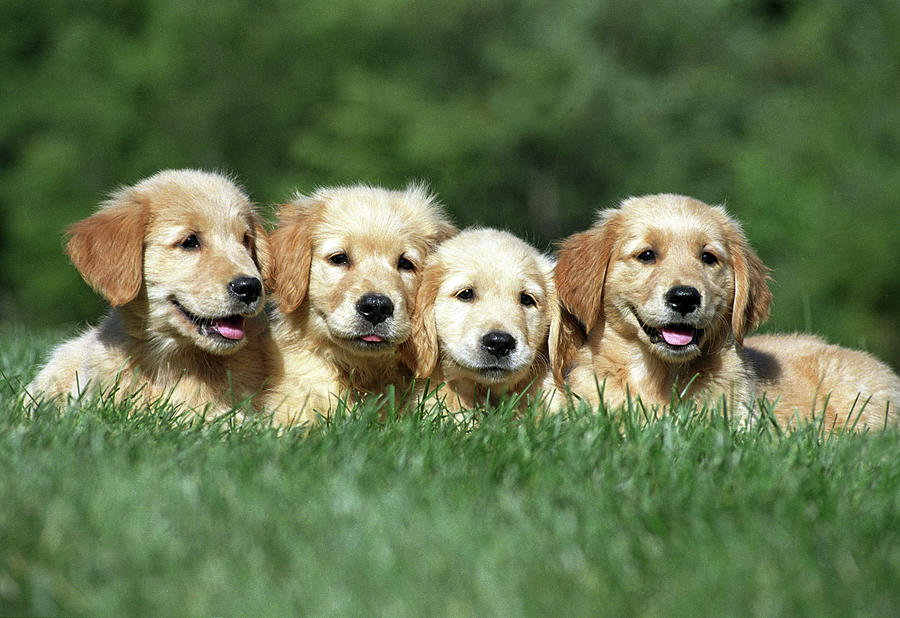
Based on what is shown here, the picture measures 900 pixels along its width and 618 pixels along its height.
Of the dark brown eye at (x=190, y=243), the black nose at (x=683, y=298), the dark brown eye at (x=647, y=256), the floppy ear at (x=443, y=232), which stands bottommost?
the dark brown eye at (x=190, y=243)

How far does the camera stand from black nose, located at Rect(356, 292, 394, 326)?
5.45 m

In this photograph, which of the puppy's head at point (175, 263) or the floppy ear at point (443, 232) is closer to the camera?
the puppy's head at point (175, 263)

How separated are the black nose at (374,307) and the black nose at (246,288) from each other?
0.53 metres

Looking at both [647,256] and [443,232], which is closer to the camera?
[647,256]

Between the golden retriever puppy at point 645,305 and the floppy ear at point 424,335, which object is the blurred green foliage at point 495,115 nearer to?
the golden retriever puppy at point 645,305

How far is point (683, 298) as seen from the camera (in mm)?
5324

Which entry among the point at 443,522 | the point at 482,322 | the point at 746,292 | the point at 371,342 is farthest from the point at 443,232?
the point at 443,522

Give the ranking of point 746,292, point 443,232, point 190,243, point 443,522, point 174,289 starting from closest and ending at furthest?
1. point 443,522
2. point 174,289
3. point 190,243
4. point 746,292
5. point 443,232

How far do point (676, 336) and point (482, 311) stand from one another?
3.40 ft

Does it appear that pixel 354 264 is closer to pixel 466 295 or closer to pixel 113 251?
pixel 466 295

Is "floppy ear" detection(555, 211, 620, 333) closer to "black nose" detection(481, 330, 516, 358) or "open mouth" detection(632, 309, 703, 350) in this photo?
"open mouth" detection(632, 309, 703, 350)

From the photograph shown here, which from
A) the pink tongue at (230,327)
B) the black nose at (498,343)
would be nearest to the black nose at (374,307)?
the black nose at (498,343)

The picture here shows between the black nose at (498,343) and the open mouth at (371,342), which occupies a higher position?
the black nose at (498,343)

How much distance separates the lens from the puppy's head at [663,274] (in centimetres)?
551
